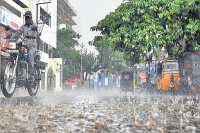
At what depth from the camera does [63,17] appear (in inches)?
2635

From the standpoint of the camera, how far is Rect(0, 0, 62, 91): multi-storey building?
29219mm

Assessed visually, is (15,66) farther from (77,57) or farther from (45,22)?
(77,57)

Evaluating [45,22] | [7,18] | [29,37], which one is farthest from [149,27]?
[7,18]

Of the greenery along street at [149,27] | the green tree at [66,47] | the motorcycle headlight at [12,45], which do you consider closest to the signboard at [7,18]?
the greenery along street at [149,27]

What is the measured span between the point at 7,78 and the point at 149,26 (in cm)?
1096

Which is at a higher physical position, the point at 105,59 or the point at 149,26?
the point at 105,59

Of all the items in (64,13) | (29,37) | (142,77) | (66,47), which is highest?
(64,13)

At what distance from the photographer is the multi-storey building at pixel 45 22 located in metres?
29.2

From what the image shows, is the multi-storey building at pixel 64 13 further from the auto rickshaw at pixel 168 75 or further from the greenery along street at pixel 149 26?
the greenery along street at pixel 149 26

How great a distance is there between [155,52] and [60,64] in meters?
37.2

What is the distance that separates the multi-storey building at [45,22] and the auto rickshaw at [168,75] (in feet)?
30.4

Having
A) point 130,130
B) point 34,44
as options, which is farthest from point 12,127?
point 34,44

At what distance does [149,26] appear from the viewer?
57.7 ft

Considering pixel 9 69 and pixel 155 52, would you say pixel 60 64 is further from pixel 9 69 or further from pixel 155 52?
pixel 9 69
